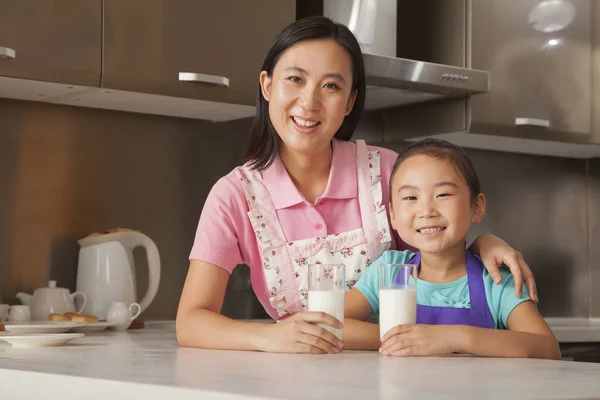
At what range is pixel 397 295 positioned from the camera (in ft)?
4.57

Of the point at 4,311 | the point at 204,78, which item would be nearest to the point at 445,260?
the point at 204,78

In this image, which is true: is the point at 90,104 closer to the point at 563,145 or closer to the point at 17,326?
the point at 17,326

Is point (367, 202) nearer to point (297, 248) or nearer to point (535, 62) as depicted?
point (297, 248)

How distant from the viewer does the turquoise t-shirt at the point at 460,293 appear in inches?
60.3

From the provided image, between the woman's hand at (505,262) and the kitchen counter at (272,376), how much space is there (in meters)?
0.20

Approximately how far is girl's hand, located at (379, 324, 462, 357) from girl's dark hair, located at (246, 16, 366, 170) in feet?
1.87

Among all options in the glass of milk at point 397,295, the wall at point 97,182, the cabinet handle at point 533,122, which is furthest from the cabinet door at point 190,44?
the glass of milk at point 397,295

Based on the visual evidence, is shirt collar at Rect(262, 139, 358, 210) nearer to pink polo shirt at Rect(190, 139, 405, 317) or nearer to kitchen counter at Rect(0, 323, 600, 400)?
pink polo shirt at Rect(190, 139, 405, 317)

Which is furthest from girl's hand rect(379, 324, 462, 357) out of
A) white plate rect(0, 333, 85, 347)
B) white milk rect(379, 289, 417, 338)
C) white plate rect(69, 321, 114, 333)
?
white plate rect(69, 321, 114, 333)

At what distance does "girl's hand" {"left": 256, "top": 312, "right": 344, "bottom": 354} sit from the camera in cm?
138

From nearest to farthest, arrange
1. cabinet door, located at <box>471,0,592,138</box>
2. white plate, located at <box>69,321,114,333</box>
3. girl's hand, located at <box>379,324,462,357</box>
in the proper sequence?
girl's hand, located at <box>379,324,462,357</box> → white plate, located at <box>69,321,114,333</box> → cabinet door, located at <box>471,0,592,138</box>

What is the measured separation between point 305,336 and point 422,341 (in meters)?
0.17

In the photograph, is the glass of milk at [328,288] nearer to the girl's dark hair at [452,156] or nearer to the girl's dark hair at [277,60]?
the girl's dark hair at [452,156]

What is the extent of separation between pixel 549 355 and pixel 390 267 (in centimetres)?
30
